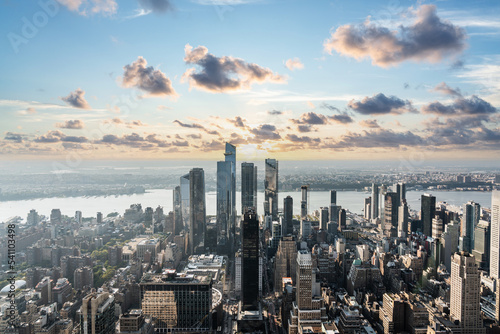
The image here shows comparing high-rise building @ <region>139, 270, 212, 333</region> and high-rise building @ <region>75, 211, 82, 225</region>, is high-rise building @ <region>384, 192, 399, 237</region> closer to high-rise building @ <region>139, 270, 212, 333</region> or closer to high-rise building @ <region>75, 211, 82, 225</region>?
high-rise building @ <region>139, 270, 212, 333</region>

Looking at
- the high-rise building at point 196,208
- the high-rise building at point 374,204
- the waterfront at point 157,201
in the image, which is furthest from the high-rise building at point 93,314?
the high-rise building at point 374,204

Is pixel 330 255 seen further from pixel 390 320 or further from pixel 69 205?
pixel 69 205

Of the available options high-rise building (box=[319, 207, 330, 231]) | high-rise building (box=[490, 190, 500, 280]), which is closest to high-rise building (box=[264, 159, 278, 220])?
high-rise building (box=[319, 207, 330, 231])

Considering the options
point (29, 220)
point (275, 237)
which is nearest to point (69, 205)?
point (29, 220)

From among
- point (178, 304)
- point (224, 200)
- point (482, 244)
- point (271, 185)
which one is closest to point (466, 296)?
point (482, 244)

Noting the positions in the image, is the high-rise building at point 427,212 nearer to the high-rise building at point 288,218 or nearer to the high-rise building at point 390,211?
the high-rise building at point 390,211

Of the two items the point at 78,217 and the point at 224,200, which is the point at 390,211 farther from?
the point at 78,217
